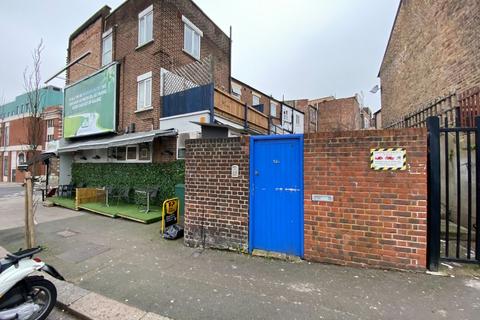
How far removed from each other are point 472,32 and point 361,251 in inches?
300

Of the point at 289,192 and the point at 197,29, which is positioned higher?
the point at 197,29

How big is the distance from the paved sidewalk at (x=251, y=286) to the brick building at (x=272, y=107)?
45.6ft

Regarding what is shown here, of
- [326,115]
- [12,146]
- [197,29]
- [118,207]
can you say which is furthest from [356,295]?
[12,146]

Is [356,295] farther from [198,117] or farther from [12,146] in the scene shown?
[12,146]

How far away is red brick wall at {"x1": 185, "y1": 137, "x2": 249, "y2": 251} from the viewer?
186 inches

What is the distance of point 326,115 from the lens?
29.9 m

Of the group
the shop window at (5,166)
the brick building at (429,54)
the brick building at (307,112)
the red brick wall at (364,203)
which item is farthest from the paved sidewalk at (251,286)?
the shop window at (5,166)

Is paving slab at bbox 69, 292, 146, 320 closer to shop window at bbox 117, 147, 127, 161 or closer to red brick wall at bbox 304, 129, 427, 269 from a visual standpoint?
red brick wall at bbox 304, 129, 427, 269

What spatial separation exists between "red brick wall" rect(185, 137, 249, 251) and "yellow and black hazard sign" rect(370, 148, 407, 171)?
2143mm

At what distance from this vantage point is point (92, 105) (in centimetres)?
1315

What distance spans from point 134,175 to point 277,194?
7.92 meters

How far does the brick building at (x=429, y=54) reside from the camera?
725cm

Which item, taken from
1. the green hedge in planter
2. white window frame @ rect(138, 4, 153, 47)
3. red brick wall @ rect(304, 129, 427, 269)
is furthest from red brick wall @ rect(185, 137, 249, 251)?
white window frame @ rect(138, 4, 153, 47)

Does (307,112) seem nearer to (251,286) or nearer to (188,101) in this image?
(188,101)
